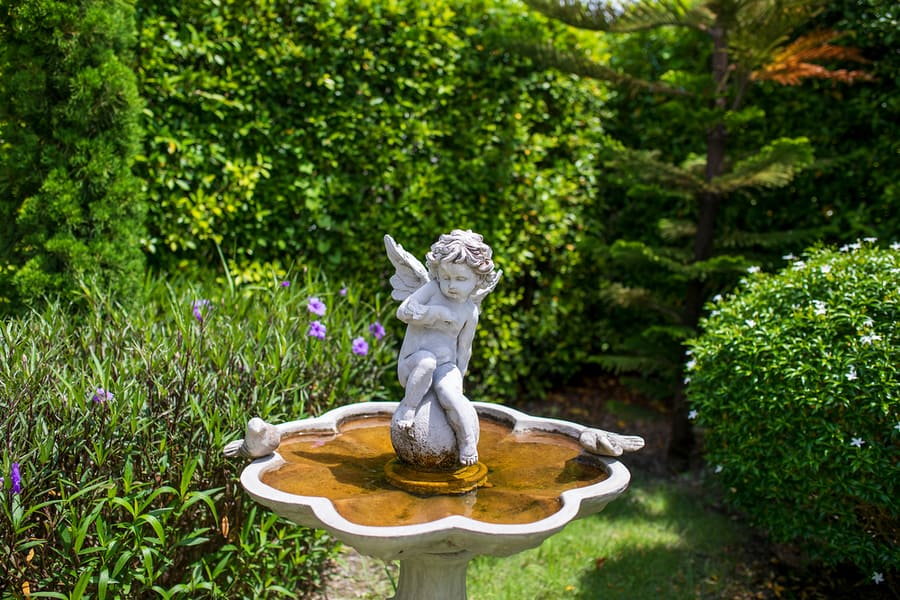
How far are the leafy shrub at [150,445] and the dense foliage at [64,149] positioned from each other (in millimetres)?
291

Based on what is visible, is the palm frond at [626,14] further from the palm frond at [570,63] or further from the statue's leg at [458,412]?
the statue's leg at [458,412]

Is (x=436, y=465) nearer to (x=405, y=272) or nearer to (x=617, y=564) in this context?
(x=405, y=272)

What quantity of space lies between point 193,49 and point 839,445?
415 cm

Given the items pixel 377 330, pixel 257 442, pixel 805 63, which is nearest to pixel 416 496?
pixel 257 442

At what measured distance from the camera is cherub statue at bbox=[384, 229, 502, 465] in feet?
7.34

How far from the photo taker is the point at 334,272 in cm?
480

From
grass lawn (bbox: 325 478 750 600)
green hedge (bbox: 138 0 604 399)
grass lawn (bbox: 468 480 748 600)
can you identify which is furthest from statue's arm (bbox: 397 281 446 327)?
green hedge (bbox: 138 0 604 399)

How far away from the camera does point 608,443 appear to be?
2.35 metres

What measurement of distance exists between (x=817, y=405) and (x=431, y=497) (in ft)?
5.97

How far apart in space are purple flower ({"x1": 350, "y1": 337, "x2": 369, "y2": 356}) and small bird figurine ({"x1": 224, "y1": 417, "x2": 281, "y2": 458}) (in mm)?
1177

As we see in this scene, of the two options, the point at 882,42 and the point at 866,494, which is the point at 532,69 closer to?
the point at 882,42

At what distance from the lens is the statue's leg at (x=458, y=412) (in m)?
2.27

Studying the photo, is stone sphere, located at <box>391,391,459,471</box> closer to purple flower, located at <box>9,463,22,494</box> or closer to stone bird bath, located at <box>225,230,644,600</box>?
stone bird bath, located at <box>225,230,644,600</box>

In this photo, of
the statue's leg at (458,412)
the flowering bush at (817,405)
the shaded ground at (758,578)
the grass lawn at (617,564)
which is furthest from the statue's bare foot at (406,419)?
the flowering bush at (817,405)
